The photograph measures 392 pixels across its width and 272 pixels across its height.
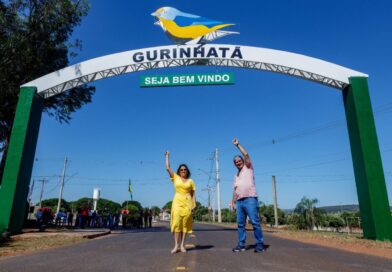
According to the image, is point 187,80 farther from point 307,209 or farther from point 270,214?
point 270,214

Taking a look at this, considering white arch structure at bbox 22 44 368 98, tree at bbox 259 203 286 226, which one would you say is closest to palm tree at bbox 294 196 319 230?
tree at bbox 259 203 286 226

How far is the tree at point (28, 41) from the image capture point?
52.5 feet

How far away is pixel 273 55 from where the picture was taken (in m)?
14.0

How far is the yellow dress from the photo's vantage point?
19.0 feet

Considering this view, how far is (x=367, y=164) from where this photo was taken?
1072cm

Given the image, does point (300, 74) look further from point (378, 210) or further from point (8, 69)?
point (8, 69)

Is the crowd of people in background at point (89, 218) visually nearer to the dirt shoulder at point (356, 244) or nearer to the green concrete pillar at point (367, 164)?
the dirt shoulder at point (356, 244)

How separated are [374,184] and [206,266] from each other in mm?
8463

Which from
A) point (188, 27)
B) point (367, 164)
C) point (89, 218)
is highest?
point (188, 27)

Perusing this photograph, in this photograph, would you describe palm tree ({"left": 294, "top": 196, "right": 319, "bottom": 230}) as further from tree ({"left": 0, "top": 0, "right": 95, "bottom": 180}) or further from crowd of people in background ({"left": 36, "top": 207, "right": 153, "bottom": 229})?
tree ({"left": 0, "top": 0, "right": 95, "bottom": 180})

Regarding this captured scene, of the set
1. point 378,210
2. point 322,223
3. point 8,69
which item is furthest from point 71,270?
point 322,223

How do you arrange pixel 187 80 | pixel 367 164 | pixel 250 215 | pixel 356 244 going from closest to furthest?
pixel 250 215
pixel 356 244
pixel 367 164
pixel 187 80

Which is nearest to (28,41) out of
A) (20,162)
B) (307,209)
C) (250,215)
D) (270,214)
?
(20,162)

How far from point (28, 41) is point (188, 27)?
27.7ft
